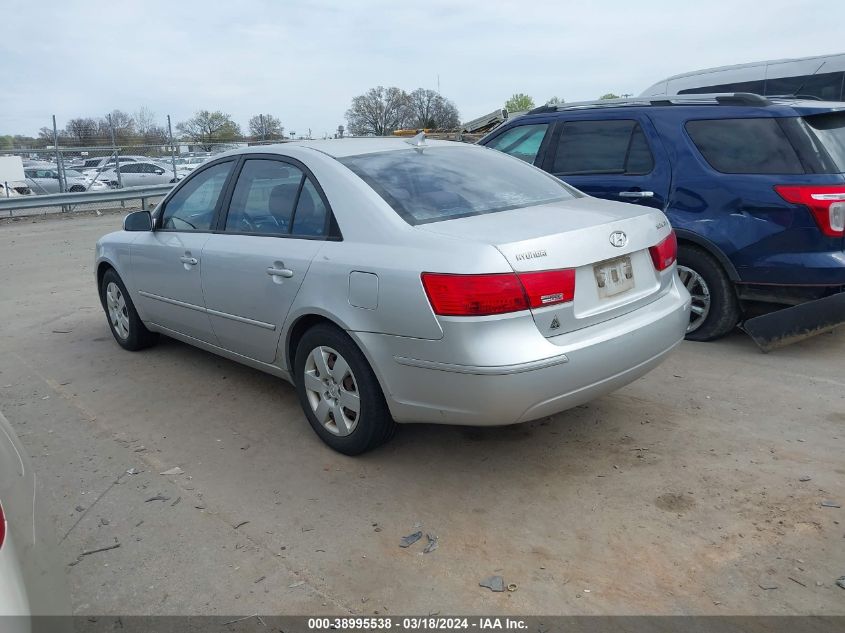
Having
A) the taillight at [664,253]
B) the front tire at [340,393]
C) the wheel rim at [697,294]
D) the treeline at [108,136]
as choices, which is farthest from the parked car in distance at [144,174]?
the taillight at [664,253]

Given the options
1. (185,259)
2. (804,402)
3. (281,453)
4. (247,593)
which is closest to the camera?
(247,593)

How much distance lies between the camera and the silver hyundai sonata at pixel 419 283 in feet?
→ 10.5

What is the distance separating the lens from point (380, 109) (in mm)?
62031

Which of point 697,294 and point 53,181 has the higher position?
point 53,181

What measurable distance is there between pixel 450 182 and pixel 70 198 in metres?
15.7

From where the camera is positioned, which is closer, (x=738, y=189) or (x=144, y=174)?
(x=738, y=189)

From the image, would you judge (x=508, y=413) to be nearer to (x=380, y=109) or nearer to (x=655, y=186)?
(x=655, y=186)

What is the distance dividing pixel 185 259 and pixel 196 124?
48.2 metres

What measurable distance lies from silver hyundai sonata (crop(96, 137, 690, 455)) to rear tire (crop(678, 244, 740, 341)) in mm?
1489

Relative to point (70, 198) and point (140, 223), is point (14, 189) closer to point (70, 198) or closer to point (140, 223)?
point (70, 198)

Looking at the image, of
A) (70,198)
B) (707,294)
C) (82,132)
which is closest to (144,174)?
(82,132)

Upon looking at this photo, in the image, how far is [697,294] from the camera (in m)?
5.62

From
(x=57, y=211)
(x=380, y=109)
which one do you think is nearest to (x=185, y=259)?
(x=57, y=211)

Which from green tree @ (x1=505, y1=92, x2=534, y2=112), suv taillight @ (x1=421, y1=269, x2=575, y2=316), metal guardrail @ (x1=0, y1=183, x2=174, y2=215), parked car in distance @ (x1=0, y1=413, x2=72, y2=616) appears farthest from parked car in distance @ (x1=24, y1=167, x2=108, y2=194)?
green tree @ (x1=505, y1=92, x2=534, y2=112)
